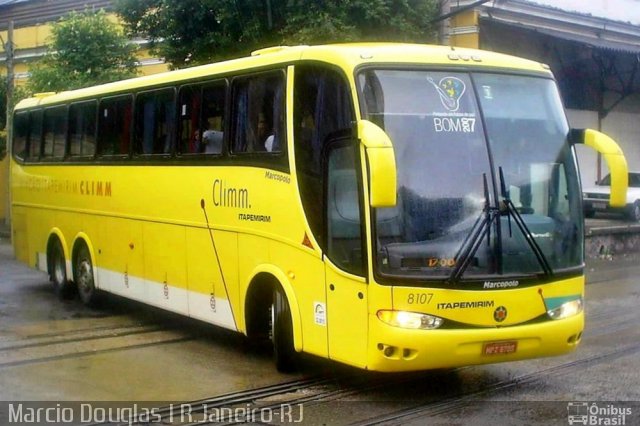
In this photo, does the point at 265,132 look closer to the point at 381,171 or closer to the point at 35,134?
the point at 381,171

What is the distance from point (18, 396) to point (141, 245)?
13.4ft

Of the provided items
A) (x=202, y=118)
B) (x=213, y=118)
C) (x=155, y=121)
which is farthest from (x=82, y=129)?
(x=213, y=118)

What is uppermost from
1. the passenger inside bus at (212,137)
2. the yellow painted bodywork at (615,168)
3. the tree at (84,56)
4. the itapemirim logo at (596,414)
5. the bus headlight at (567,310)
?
the tree at (84,56)

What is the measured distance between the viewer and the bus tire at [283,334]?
385 inches

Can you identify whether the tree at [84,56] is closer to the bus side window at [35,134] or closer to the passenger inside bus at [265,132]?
the bus side window at [35,134]

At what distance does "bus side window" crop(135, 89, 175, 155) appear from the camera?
1220 cm

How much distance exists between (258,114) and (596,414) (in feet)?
14.5

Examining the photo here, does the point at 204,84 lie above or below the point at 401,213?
above

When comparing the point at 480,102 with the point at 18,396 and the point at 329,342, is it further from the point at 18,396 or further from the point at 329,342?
the point at 18,396

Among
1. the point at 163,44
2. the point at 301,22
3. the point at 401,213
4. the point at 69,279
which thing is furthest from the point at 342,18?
the point at 401,213

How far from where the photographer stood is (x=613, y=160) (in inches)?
357

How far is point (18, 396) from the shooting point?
896 centimetres

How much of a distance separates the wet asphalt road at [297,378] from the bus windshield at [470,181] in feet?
3.76

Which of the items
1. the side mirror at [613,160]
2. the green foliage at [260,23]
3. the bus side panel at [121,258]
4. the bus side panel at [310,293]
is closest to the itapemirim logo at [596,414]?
the side mirror at [613,160]
